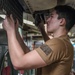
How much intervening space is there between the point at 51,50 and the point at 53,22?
37 cm

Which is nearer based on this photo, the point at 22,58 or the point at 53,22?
the point at 22,58

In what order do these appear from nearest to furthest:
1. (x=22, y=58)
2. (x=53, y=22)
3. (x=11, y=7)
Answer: (x=22, y=58) → (x=11, y=7) → (x=53, y=22)

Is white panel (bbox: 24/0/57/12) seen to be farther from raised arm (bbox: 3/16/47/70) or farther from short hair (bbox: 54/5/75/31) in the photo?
raised arm (bbox: 3/16/47/70)

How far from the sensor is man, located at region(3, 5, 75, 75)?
1541mm

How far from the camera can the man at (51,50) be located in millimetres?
1541

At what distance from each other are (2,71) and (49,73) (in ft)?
1.86

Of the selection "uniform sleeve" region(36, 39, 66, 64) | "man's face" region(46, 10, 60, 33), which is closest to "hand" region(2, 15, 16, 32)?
"uniform sleeve" region(36, 39, 66, 64)

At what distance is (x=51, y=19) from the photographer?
6.19ft

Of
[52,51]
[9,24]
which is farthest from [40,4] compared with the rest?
[52,51]

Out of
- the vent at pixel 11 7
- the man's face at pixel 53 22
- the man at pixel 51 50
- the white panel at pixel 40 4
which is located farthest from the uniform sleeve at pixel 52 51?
the white panel at pixel 40 4

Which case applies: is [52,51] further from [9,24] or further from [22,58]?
[9,24]

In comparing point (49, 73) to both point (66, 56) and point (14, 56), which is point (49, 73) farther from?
point (14, 56)

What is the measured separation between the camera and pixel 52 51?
1575mm

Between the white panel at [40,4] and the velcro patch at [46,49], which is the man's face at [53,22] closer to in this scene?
the white panel at [40,4]
